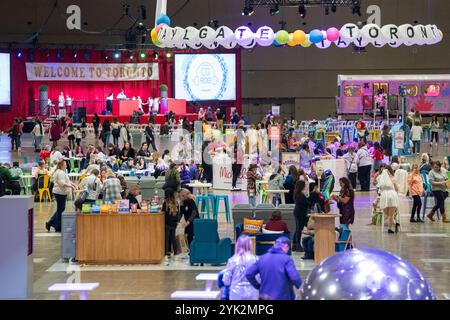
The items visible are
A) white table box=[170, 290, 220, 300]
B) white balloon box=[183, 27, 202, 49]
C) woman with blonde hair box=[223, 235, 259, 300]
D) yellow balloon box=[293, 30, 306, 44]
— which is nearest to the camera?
woman with blonde hair box=[223, 235, 259, 300]

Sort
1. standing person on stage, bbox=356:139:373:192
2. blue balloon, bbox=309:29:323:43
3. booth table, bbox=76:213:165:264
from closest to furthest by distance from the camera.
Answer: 1. booth table, bbox=76:213:165:264
2. standing person on stage, bbox=356:139:373:192
3. blue balloon, bbox=309:29:323:43

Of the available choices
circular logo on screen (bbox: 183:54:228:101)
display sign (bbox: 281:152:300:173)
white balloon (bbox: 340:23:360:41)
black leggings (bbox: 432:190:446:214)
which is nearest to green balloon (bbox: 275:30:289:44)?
white balloon (bbox: 340:23:360:41)

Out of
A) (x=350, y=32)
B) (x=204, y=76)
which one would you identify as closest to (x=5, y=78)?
(x=204, y=76)

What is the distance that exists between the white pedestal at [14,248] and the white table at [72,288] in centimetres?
47

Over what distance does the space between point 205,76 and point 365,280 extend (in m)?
37.1

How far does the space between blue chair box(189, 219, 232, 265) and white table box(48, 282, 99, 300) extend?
174 cm

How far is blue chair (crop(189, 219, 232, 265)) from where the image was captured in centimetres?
1240

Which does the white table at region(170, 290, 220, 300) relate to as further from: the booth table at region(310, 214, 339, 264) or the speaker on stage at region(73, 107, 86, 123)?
the speaker on stage at region(73, 107, 86, 123)

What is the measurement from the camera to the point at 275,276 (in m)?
7.43

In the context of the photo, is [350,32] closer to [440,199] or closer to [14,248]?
[440,199]

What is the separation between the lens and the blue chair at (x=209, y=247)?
40.7 ft

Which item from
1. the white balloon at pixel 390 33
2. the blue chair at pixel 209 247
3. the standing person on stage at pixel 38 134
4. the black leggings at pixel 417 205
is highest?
the white balloon at pixel 390 33

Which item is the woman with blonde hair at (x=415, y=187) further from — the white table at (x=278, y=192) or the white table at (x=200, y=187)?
the white table at (x=200, y=187)

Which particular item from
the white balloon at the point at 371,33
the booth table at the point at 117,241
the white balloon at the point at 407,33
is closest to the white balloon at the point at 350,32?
the white balloon at the point at 371,33
